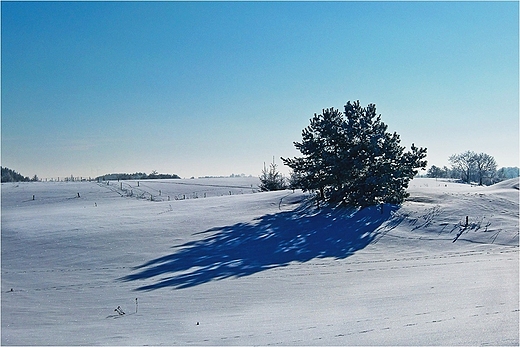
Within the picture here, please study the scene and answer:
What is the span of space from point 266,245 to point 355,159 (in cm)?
988

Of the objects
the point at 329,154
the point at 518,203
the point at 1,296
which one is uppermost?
the point at 329,154

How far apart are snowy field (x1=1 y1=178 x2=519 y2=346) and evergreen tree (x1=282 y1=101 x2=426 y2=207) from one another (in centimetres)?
153

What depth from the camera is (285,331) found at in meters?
10.7

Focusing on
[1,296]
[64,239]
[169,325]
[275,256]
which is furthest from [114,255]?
[169,325]

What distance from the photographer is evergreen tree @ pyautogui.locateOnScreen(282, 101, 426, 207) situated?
30.6 metres

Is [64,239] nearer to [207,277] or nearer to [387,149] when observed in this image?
[207,277]

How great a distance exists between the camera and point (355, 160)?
3133 cm

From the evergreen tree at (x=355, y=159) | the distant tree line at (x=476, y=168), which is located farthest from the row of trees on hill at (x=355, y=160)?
the distant tree line at (x=476, y=168)

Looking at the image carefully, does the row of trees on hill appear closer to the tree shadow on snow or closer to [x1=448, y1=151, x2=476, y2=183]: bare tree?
the tree shadow on snow

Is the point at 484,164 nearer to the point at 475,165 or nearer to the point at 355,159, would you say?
the point at 475,165

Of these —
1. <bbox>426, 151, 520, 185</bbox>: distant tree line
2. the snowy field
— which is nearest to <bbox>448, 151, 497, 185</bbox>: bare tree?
<bbox>426, 151, 520, 185</bbox>: distant tree line

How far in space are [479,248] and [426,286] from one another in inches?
412

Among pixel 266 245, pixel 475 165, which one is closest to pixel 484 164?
pixel 475 165

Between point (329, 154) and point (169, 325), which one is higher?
point (329, 154)
